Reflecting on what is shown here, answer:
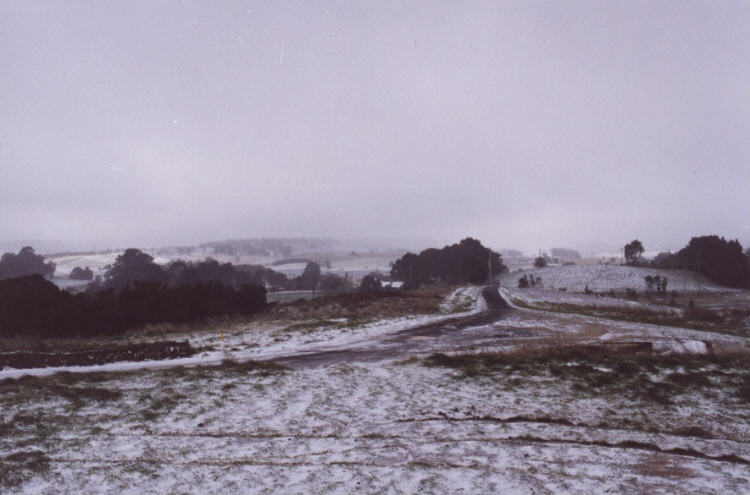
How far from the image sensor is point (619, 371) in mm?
13438

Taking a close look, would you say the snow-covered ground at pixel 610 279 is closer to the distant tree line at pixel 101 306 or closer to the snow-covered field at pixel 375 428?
the distant tree line at pixel 101 306

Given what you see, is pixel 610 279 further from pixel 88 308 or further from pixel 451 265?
pixel 88 308

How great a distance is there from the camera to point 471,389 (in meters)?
12.1

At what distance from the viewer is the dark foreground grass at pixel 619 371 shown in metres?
11.7

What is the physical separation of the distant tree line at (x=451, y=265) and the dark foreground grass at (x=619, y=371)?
2737 inches

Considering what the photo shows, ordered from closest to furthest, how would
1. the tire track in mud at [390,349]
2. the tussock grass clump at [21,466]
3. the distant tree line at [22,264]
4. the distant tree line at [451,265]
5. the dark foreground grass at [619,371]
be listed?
the tussock grass clump at [21,466] → the dark foreground grass at [619,371] → the tire track in mud at [390,349] → the distant tree line at [451,265] → the distant tree line at [22,264]

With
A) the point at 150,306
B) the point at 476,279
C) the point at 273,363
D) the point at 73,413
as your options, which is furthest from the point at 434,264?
the point at 73,413

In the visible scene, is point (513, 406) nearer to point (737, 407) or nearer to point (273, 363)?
Result: point (737, 407)

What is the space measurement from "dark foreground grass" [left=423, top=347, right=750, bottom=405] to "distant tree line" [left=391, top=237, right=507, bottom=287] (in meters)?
69.5

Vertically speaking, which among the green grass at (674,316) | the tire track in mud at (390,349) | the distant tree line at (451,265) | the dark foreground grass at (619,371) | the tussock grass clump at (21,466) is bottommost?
the green grass at (674,316)

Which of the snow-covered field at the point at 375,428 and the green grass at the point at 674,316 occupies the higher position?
the snow-covered field at the point at 375,428

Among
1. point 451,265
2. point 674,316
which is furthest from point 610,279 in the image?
point 674,316

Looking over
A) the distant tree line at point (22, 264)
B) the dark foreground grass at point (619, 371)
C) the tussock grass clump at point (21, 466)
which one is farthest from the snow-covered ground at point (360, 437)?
the distant tree line at point (22, 264)

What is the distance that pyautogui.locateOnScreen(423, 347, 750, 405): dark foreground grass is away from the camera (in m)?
11.7
